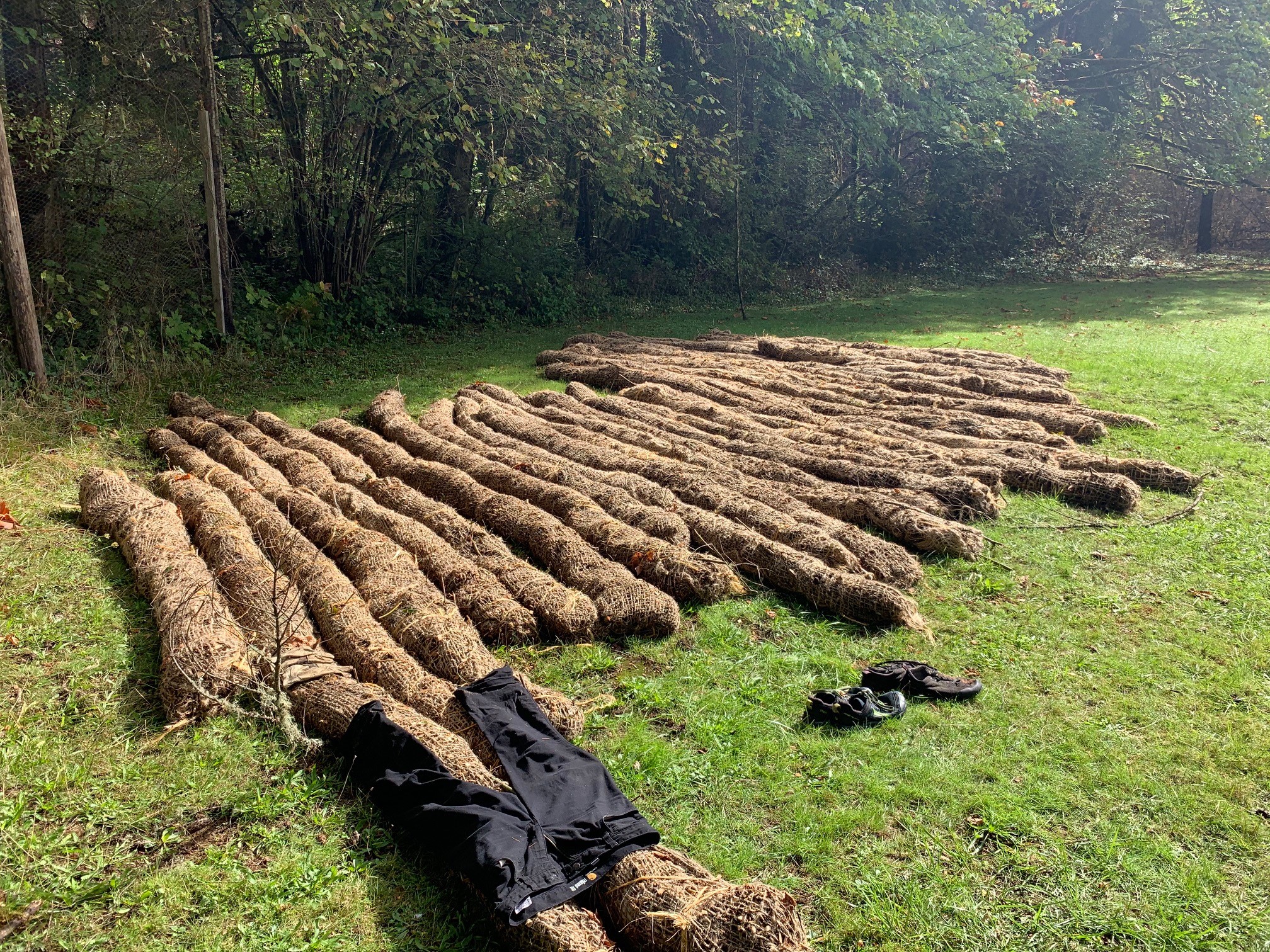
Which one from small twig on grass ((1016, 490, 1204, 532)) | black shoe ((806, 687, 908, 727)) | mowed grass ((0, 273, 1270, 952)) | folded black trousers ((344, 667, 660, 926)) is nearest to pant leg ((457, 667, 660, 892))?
folded black trousers ((344, 667, 660, 926))

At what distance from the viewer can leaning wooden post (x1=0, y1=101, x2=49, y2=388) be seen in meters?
8.42

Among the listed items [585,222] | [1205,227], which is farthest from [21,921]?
[1205,227]

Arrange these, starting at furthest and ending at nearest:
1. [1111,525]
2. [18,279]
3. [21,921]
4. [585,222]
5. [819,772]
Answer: [585,222] < [18,279] < [1111,525] < [819,772] < [21,921]

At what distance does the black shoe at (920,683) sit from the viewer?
4.60 metres

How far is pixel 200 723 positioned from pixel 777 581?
355 centimetres

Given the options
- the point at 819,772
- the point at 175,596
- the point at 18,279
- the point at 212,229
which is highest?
the point at 212,229

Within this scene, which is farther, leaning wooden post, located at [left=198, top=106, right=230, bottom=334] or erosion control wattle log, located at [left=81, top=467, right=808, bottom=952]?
leaning wooden post, located at [left=198, top=106, right=230, bottom=334]

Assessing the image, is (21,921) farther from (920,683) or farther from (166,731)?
(920,683)

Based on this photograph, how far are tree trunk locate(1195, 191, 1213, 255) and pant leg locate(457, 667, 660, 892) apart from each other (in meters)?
31.8

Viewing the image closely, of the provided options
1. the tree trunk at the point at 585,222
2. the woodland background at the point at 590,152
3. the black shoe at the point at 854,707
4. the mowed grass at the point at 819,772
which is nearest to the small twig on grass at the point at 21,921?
the mowed grass at the point at 819,772

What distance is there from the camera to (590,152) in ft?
50.8

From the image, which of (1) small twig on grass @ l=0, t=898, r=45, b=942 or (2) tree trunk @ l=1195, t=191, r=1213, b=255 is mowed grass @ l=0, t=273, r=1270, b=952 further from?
(2) tree trunk @ l=1195, t=191, r=1213, b=255

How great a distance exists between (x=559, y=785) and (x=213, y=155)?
10.3 metres

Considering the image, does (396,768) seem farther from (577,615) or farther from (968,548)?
(968,548)
